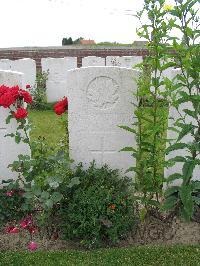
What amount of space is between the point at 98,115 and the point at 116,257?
1.48m

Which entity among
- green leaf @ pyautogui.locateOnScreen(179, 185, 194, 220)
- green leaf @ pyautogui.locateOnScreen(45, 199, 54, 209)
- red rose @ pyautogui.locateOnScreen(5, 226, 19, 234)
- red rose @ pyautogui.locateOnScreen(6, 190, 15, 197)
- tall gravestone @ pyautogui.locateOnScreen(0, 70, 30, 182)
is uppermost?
tall gravestone @ pyautogui.locateOnScreen(0, 70, 30, 182)

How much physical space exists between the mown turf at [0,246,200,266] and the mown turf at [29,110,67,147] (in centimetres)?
315

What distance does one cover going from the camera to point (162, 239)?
4.14m

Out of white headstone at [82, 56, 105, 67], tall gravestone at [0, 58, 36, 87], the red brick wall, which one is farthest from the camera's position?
the red brick wall

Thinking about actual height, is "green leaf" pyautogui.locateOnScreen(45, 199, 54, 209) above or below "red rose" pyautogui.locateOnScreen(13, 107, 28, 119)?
below

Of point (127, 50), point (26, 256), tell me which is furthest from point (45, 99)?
point (26, 256)

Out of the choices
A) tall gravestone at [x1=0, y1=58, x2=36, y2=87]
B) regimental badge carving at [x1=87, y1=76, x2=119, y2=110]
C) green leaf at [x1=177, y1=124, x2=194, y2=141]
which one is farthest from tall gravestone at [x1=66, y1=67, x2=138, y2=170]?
tall gravestone at [x1=0, y1=58, x2=36, y2=87]

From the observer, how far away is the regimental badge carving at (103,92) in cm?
448

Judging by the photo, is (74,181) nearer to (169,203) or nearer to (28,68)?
(169,203)

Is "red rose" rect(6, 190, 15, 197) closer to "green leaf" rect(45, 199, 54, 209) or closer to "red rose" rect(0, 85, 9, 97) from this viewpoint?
"green leaf" rect(45, 199, 54, 209)

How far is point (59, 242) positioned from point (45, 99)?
300 inches

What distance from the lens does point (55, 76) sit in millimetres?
11594

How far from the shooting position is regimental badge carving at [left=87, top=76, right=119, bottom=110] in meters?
4.48

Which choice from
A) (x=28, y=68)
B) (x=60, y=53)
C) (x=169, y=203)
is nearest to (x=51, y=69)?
(x=28, y=68)
